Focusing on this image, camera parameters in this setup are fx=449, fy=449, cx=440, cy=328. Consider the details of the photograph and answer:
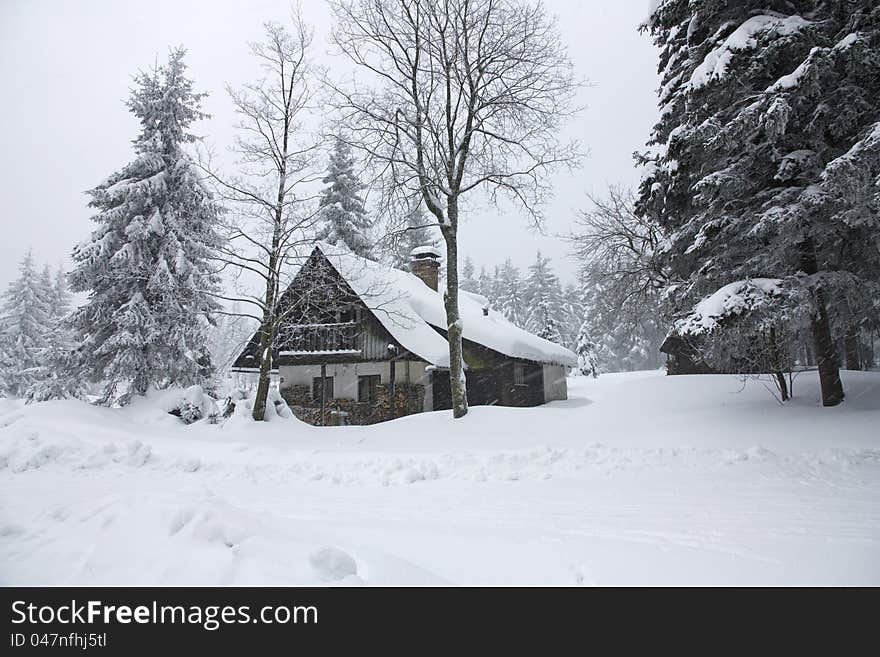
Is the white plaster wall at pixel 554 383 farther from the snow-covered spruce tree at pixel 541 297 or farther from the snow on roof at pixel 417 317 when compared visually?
the snow-covered spruce tree at pixel 541 297

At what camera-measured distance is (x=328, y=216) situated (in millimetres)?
27688

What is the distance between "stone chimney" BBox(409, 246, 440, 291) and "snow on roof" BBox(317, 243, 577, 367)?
3.81 ft

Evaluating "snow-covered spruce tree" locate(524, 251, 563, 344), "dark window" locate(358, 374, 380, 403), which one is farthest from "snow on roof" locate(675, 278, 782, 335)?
"snow-covered spruce tree" locate(524, 251, 563, 344)

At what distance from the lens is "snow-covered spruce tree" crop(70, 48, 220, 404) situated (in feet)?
48.1

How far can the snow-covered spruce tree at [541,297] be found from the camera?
42519mm

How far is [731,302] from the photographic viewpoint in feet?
25.8

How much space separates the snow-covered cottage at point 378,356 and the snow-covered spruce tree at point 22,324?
17.7 metres

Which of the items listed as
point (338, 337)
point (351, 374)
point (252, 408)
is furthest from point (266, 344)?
point (351, 374)

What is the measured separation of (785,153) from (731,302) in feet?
11.8

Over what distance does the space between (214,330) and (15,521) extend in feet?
48.6

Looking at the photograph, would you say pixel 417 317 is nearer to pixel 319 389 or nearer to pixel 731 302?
pixel 319 389

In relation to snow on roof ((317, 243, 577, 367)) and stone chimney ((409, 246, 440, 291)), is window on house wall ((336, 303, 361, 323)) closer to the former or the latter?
snow on roof ((317, 243, 577, 367))
